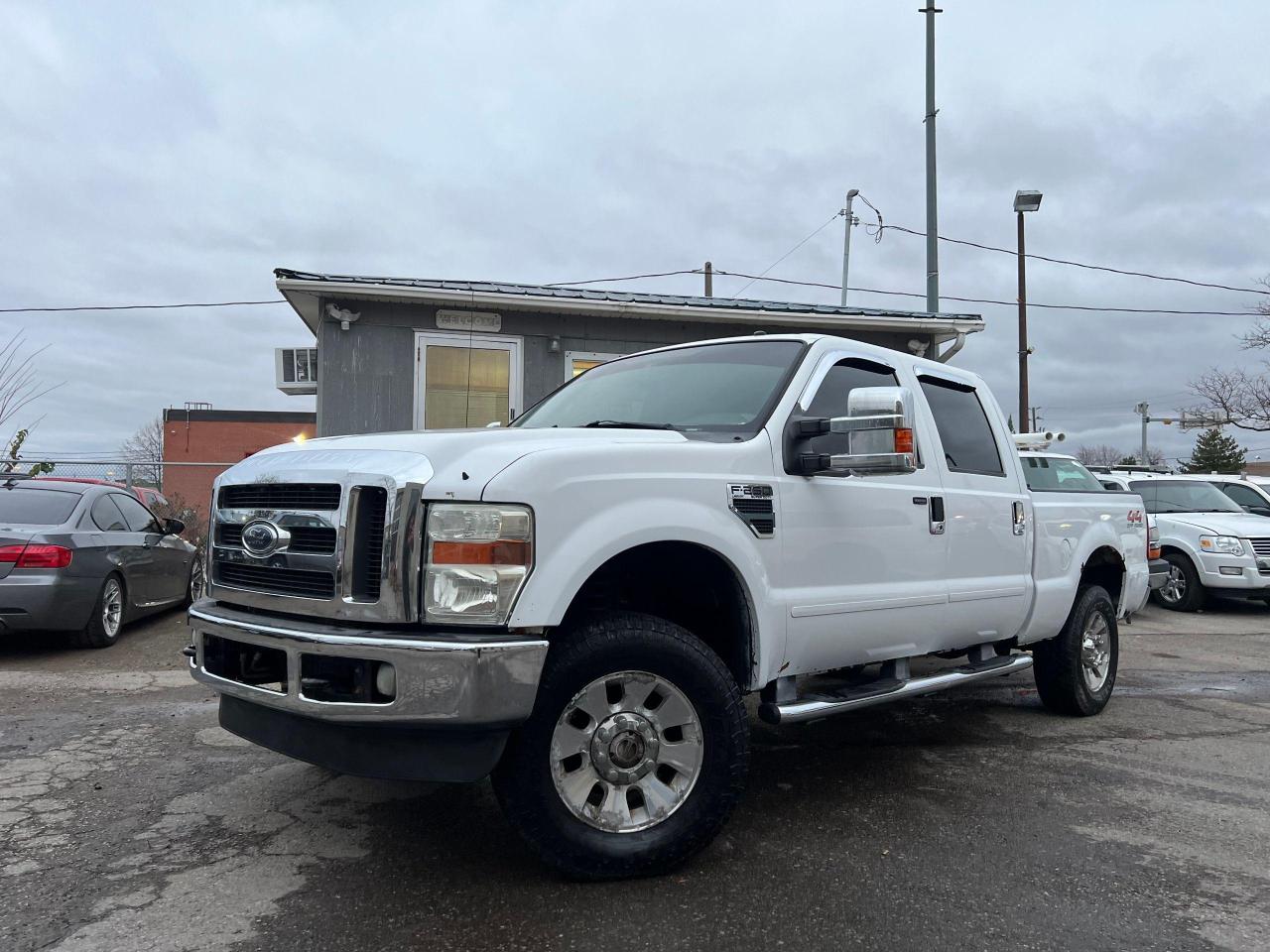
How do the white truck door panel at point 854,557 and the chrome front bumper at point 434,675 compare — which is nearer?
the chrome front bumper at point 434,675

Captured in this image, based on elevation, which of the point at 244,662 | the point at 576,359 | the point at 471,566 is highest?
the point at 576,359

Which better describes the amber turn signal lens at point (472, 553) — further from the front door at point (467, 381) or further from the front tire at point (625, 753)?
the front door at point (467, 381)

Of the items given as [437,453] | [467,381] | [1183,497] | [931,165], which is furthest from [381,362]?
[1183,497]

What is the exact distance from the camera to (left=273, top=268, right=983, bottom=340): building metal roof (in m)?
9.86

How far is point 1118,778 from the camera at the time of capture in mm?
4348

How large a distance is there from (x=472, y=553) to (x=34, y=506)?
20.4 feet

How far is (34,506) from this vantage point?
23.8ft

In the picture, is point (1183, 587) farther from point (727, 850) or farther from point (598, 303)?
point (727, 850)

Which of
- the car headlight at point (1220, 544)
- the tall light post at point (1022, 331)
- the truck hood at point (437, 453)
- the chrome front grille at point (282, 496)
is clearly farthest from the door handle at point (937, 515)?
the tall light post at point (1022, 331)

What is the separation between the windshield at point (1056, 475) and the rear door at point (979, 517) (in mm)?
431

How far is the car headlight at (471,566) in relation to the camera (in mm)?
2748

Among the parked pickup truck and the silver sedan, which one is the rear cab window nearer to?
the parked pickup truck

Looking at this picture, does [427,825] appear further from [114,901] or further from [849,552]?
[849,552]

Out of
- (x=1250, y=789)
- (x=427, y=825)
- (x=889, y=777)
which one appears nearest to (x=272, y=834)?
(x=427, y=825)
